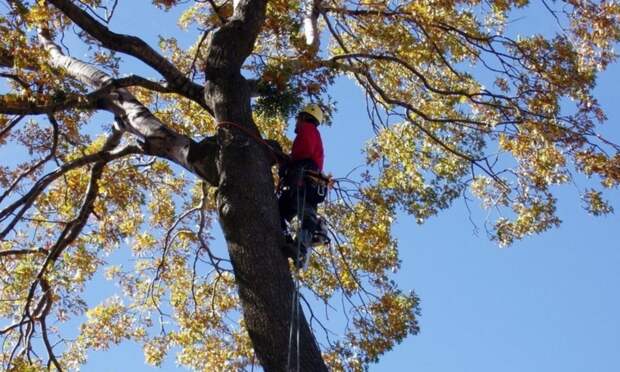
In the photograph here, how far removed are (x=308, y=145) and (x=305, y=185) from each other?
1.19ft

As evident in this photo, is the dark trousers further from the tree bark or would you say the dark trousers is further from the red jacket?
the tree bark

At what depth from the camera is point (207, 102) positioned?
5.64m

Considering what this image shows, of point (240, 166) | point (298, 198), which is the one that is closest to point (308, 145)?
point (298, 198)

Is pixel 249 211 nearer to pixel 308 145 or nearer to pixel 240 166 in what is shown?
pixel 240 166

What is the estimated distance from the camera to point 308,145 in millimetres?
6148

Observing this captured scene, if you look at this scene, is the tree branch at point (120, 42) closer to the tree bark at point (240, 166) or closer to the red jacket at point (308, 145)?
the tree bark at point (240, 166)

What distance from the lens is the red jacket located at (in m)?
6.10

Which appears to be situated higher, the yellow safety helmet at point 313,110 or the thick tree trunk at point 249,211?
the yellow safety helmet at point 313,110

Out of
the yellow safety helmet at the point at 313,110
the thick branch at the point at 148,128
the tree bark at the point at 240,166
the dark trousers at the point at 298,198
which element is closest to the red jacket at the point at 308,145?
the dark trousers at the point at 298,198

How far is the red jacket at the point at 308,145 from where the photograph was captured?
6.10 m

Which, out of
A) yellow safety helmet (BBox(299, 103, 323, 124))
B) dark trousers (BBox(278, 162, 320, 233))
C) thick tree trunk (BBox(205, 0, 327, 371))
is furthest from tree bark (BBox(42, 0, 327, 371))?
yellow safety helmet (BBox(299, 103, 323, 124))

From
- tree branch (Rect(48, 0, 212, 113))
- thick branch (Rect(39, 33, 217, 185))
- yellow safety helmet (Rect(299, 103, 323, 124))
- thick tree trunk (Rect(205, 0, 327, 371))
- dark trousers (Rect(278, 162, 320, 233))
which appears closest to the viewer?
thick tree trunk (Rect(205, 0, 327, 371))

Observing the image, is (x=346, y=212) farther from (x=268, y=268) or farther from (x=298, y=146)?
(x=268, y=268)

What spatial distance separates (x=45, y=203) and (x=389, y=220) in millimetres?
3759
